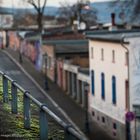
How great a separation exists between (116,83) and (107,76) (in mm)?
1882

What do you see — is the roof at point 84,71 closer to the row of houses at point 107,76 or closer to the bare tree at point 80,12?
the row of houses at point 107,76

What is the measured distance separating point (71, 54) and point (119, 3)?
25.3 ft

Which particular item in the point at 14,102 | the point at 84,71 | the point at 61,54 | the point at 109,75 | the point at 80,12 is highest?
the point at 80,12

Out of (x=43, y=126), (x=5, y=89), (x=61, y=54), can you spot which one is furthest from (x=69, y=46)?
(x=43, y=126)

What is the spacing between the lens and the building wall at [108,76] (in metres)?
A: 31.3

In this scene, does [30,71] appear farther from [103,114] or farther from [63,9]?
[63,9]

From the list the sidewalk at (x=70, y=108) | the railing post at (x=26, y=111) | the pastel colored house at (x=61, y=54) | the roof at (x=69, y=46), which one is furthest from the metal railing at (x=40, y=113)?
the roof at (x=69, y=46)

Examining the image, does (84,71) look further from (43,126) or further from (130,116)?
(43,126)

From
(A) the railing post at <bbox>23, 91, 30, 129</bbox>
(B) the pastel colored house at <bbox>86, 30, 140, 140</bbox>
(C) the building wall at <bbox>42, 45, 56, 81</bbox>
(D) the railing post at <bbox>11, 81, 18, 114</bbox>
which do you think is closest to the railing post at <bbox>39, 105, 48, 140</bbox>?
(A) the railing post at <bbox>23, 91, 30, 129</bbox>

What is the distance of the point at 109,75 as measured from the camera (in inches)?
1336

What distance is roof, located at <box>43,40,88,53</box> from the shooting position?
5044cm

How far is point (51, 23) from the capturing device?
4363 inches

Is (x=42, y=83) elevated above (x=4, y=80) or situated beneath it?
situated beneath

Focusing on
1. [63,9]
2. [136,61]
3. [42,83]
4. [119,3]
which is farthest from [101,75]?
[63,9]
